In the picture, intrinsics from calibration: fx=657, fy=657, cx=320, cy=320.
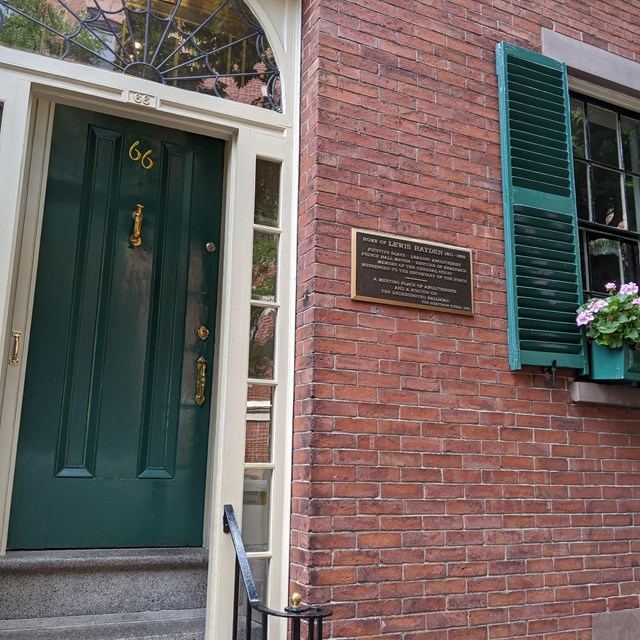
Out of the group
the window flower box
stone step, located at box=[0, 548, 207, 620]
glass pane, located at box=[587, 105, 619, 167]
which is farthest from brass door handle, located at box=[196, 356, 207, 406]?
glass pane, located at box=[587, 105, 619, 167]

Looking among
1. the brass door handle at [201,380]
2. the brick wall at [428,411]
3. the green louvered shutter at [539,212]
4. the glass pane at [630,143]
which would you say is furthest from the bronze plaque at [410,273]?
the glass pane at [630,143]

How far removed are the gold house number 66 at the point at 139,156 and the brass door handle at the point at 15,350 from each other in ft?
3.70

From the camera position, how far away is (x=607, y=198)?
14.3 feet

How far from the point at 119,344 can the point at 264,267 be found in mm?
849

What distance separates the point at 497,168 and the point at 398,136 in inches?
26.4

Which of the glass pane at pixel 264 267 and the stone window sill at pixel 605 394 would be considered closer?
the glass pane at pixel 264 267

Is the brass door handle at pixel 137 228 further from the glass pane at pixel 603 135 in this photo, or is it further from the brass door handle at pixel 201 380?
the glass pane at pixel 603 135

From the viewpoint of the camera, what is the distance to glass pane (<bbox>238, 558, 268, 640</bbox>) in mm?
3014

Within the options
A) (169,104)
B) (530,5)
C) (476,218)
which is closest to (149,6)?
(169,104)

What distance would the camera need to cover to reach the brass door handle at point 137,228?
350 centimetres

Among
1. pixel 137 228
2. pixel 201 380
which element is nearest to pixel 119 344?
pixel 201 380

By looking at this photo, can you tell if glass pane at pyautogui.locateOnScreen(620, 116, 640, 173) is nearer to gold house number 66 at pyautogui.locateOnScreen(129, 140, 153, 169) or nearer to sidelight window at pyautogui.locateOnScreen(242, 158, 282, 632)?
sidelight window at pyautogui.locateOnScreen(242, 158, 282, 632)

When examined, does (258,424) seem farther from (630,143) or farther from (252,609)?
(630,143)

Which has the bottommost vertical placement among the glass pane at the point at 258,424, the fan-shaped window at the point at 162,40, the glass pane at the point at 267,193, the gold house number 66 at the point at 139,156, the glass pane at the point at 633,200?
the glass pane at the point at 258,424
